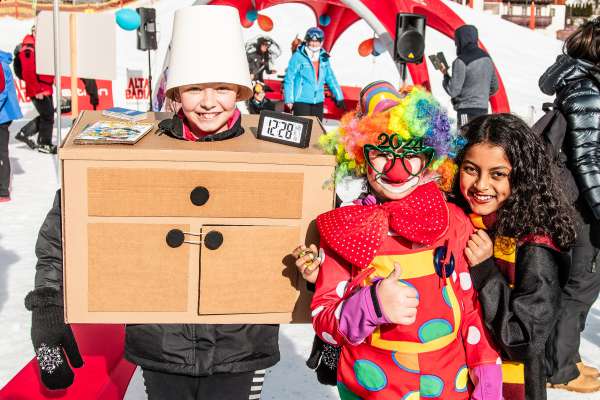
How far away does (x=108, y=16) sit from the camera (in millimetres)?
6281

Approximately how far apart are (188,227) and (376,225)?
1.40ft

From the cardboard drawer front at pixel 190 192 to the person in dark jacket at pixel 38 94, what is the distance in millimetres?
7313

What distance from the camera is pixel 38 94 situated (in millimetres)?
8500

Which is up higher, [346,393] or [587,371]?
[346,393]

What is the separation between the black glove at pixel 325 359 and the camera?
71.7 inches

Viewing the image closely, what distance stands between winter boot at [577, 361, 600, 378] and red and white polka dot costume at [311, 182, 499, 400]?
5.84ft

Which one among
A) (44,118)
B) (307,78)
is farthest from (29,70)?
(307,78)

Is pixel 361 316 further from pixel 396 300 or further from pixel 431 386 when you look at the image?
pixel 431 386

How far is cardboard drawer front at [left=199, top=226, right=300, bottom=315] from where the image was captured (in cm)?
160

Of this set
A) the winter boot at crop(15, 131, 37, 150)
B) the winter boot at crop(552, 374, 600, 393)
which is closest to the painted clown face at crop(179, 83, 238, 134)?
the winter boot at crop(552, 374, 600, 393)

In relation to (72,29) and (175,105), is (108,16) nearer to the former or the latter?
(72,29)

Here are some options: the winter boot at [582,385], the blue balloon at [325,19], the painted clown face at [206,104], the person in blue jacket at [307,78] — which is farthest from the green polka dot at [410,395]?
the blue balloon at [325,19]

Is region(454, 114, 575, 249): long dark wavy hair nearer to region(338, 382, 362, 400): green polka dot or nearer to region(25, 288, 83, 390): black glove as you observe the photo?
region(338, 382, 362, 400): green polka dot

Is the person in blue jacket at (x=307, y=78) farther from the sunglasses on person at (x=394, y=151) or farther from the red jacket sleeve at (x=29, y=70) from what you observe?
the sunglasses on person at (x=394, y=151)
